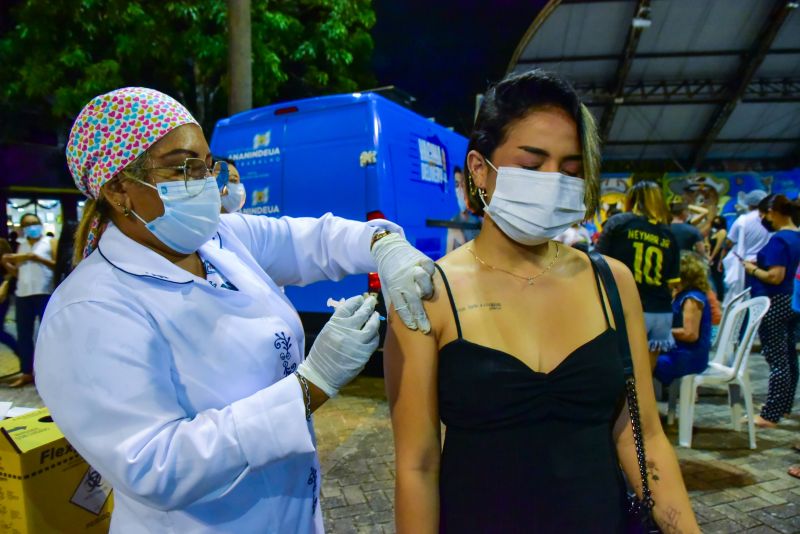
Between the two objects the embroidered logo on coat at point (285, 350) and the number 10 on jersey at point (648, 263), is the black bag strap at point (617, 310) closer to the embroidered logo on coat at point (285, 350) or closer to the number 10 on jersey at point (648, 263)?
the embroidered logo on coat at point (285, 350)

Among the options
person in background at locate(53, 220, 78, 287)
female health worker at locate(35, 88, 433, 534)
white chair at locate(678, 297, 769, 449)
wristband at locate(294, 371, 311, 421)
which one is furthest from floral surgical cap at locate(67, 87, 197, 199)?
white chair at locate(678, 297, 769, 449)

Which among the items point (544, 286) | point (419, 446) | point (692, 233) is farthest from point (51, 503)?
point (692, 233)

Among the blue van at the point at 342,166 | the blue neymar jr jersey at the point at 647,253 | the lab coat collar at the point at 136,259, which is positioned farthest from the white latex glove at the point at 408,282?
the blue van at the point at 342,166

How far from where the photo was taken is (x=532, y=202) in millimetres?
1476

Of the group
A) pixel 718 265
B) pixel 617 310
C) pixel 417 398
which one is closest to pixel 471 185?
pixel 617 310

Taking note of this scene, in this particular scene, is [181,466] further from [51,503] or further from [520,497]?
[51,503]

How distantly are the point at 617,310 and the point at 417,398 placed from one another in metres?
0.60

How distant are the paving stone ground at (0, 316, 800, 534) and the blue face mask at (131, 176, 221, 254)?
2.24 metres

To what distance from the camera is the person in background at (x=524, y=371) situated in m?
1.35

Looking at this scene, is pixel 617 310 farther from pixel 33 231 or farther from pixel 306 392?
pixel 33 231

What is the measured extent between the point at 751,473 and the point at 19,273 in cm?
719

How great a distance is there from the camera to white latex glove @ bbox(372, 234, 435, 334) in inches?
54.6

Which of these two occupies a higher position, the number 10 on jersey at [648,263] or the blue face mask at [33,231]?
the number 10 on jersey at [648,263]

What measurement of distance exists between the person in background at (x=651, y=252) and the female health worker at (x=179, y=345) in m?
2.89
